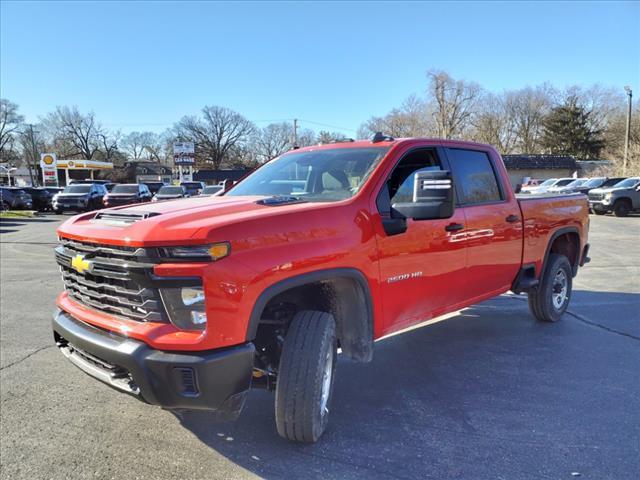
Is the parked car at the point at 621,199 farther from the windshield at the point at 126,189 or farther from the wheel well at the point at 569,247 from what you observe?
the windshield at the point at 126,189

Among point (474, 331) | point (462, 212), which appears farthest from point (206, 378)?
point (474, 331)

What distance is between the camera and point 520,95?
237 ft

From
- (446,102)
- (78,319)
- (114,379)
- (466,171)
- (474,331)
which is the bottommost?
(474,331)

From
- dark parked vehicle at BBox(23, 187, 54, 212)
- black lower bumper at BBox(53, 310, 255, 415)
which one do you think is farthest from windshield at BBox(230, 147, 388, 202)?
dark parked vehicle at BBox(23, 187, 54, 212)

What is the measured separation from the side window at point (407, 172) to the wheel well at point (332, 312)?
77 centimetres

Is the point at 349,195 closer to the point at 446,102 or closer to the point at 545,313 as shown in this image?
the point at 545,313

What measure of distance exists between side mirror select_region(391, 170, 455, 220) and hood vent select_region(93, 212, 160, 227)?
1.69 m

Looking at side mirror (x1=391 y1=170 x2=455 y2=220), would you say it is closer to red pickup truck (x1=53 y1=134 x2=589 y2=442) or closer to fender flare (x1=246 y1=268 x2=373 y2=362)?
red pickup truck (x1=53 y1=134 x2=589 y2=442)

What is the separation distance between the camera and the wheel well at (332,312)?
10.0ft

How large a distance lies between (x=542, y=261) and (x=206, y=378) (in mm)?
4260

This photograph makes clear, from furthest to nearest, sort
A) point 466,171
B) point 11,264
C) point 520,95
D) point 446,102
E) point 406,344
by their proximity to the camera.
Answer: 1. point 520,95
2. point 446,102
3. point 11,264
4. point 406,344
5. point 466,171

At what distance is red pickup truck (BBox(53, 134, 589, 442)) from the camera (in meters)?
2.45

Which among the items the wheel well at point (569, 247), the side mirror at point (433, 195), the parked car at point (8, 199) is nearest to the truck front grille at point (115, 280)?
the side mirror at point (433, 195)

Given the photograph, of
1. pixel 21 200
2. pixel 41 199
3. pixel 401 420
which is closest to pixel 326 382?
pixel 401 420
